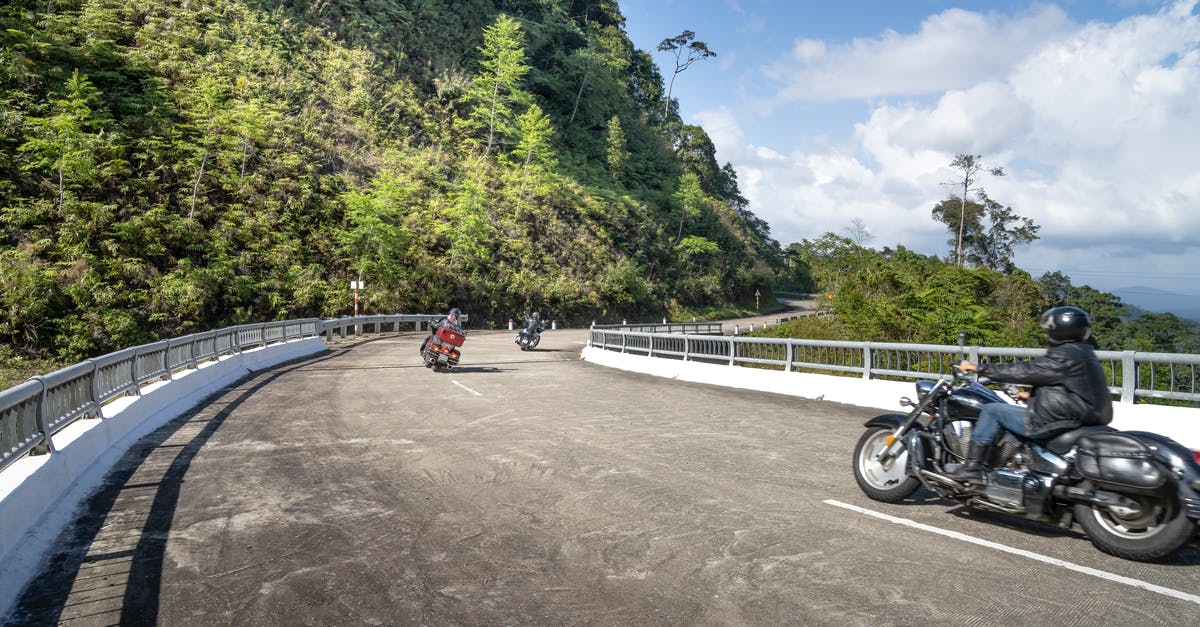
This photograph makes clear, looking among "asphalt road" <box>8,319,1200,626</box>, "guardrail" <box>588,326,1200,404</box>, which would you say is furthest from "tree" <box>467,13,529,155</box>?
"asphalt road" <box>8,319,1200,626</box>

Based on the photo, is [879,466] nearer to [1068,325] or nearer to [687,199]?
[1068,325]

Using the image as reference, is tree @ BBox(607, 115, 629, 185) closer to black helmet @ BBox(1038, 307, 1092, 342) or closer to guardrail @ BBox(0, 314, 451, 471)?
guardrail @ BBox(0, 314, 451, 471)

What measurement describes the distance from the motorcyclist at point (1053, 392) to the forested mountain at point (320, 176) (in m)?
33.8

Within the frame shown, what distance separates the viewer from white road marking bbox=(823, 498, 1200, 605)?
4121 millimetres

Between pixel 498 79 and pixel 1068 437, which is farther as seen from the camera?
pixel 498 79

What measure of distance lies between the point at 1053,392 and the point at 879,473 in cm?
175

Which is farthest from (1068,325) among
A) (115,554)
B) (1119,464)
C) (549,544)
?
(115,554)

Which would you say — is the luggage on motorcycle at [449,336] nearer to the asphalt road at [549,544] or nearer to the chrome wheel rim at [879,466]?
the asphalt road at [549,544]

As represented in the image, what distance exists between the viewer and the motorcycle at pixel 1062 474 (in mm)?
4566

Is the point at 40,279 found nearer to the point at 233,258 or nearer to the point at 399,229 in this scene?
the point at 233,258

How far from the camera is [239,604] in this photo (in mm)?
4000

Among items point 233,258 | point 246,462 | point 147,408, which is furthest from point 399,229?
point 246,462

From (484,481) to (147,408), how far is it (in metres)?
6.74

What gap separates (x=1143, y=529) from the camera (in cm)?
477
